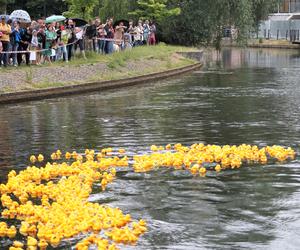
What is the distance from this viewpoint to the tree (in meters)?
38.5

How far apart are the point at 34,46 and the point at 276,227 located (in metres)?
19.5

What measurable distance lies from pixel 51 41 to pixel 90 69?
2044 millimetres

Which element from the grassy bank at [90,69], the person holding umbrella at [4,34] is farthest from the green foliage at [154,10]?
the person holding umbrella at [4,34]

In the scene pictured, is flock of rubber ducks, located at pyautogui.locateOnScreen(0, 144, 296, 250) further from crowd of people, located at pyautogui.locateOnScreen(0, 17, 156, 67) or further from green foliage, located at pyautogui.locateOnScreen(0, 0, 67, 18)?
green foliage, located at pyautogui.locateOnScreen(0, 0, 67, 18)

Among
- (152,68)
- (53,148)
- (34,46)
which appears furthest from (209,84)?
(53,148)

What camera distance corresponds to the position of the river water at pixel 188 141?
28.5 ft

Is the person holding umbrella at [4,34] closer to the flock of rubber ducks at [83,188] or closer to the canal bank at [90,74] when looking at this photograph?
the canal bank at [90,74]

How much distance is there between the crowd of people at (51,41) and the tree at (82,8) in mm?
3750

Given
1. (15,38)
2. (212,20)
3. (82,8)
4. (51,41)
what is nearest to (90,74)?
(51,41)

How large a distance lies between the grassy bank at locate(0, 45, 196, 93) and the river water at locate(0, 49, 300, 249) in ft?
5.22

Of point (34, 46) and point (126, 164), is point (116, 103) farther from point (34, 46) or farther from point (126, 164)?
point (126, 164)

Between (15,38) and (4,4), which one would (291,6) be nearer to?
(4,4)

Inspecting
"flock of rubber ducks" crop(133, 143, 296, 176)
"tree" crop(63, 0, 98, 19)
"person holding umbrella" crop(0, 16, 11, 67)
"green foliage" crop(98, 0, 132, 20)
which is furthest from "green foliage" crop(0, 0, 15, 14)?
"flock of rubber ducks" crop(133, 143, 296, 176)

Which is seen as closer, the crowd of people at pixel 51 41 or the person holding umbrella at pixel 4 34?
the person holding umbrella at pixel 4 34
